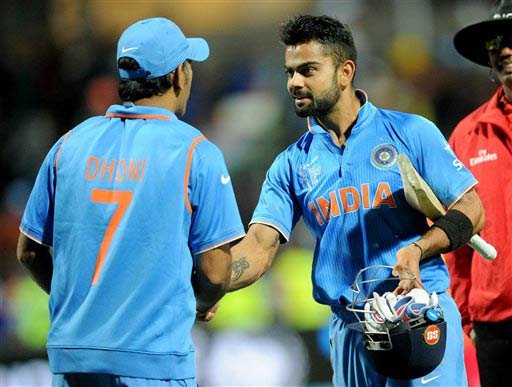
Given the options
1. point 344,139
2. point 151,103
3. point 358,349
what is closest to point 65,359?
point 151,103

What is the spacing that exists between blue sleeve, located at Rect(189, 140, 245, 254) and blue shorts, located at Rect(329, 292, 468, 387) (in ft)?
3.48

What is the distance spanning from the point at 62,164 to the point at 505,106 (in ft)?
8.43

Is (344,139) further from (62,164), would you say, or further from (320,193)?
(62,164)

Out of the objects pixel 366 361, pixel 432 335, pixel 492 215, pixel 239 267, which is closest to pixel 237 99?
pixel 492 215

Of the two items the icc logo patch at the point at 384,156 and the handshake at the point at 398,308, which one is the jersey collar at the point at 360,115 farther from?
the handshake at the point at 398,308

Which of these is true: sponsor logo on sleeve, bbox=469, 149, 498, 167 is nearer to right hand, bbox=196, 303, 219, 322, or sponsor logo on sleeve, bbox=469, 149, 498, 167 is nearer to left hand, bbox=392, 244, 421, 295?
left hand, bbox=392, 244, 421, 295

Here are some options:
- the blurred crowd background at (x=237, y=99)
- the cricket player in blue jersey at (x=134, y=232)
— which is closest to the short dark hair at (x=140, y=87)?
the cricket player in blue jersey at (x=134, y=232)

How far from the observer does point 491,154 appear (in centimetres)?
505

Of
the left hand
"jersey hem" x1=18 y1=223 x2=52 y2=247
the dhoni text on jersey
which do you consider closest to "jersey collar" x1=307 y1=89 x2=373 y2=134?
the left hand

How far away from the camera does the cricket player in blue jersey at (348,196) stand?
430 centimetres

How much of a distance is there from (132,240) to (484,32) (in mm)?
2598

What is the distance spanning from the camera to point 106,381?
3.42 meters

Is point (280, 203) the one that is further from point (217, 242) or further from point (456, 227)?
point (217, 242)

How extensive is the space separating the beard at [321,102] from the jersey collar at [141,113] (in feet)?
3.36
